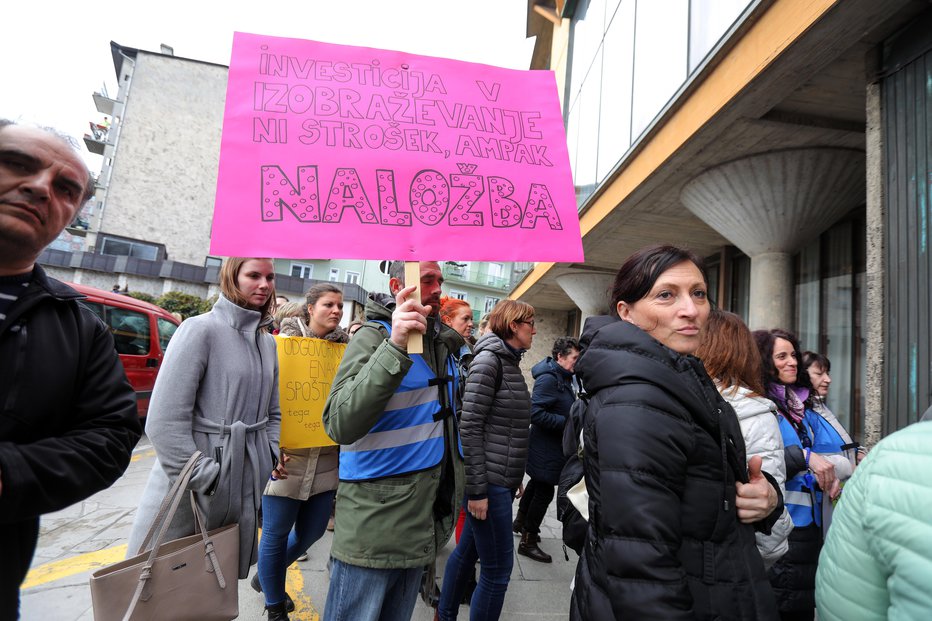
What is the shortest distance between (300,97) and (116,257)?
125 feet

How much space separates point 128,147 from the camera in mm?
35438

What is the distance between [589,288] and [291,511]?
38.1ft

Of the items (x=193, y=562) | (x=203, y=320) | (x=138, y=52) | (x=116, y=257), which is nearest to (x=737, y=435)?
(x=193, y=562)

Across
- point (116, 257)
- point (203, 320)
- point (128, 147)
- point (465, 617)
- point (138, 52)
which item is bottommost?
point (465, 617)

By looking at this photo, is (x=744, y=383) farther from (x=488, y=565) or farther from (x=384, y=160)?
(x=384, y=160)

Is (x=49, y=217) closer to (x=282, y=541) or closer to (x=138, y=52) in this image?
(x=282, y=541)

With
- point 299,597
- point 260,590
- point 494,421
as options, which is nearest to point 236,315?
point 494,421

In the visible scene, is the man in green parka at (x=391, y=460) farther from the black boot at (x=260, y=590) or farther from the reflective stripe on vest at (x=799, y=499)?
the reflective stripe on vest at (x=799, y=499)

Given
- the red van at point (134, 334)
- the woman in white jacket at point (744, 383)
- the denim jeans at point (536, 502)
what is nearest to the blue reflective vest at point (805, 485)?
the woman in white jacket at point (744, 383)

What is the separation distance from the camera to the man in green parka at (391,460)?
180 cm

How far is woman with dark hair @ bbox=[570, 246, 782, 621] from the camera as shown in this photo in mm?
1192

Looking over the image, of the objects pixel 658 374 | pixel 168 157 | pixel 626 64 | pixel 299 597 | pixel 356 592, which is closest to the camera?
pixel 658 374

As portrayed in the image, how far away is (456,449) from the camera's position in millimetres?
2096

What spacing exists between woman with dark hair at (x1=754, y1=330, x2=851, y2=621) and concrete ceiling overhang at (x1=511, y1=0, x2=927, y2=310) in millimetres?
2239
